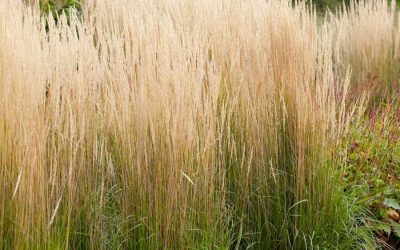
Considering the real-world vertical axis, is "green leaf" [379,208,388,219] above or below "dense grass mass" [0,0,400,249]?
Result: below

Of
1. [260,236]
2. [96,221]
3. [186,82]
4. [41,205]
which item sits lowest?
[260,236]

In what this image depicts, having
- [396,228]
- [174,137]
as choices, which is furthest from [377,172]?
[174,137]

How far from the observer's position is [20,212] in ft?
8.09

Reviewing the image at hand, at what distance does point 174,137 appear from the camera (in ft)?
9.26

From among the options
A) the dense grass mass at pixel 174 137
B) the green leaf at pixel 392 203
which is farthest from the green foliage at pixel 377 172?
the dense grass mass at pixel 174 137

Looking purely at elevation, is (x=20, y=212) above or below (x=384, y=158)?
above

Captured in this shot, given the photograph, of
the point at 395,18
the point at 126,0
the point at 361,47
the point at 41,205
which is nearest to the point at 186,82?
the point at 41,205

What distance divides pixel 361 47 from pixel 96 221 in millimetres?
4787

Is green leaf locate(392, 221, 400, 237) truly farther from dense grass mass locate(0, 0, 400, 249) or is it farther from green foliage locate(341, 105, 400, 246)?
dense grass mass locate(0, 0, 400, 249)

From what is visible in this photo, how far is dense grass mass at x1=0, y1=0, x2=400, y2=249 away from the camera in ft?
8.54

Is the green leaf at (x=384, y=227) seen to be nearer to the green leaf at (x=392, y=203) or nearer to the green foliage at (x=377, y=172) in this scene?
the green foliage at (x=377, y=172)

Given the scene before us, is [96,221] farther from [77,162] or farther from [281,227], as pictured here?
[281,227]

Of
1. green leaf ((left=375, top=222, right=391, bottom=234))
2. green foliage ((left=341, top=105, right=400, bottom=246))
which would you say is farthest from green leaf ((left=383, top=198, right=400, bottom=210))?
green leaf ((left=375, top=222, right=391, bottom=234))

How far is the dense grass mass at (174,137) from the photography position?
2602mm
